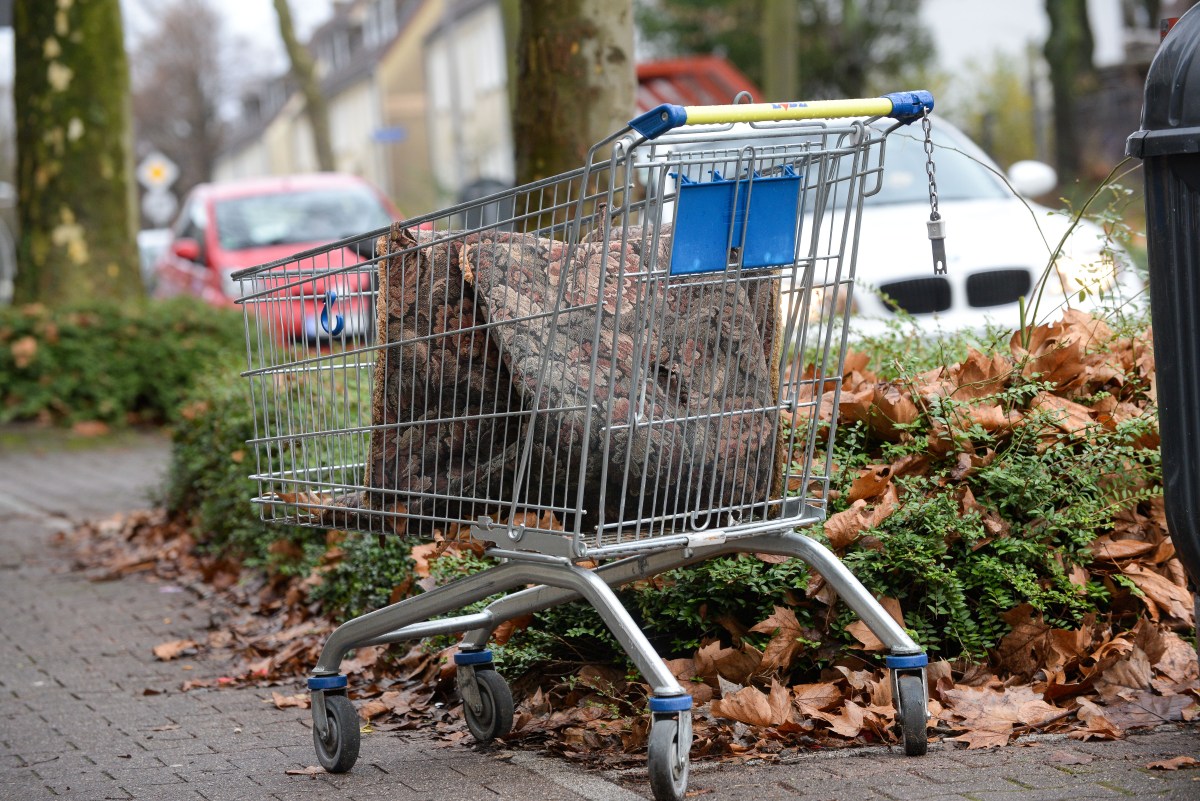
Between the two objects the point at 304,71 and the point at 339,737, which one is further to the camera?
the point at 304,71

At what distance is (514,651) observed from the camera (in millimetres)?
4164

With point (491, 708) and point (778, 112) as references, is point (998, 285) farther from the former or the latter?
point (778, 112)

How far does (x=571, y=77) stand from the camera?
633 centimetres

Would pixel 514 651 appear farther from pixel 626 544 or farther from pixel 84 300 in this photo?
pixel 84 300

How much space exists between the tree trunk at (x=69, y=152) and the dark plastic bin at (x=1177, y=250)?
10.7 metres

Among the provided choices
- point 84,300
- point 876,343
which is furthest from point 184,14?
point 876,343

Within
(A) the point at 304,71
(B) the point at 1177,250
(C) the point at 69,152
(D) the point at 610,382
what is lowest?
(D) the point at 610,382

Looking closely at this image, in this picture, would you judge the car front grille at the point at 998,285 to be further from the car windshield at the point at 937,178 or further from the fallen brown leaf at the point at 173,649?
the fallen brown leaf at the point at 173,649

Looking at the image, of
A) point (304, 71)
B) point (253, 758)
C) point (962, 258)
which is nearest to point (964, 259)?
point (962, 258)

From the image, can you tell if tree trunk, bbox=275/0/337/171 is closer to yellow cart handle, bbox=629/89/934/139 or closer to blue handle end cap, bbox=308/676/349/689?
blue handle end cap, bbox=308/676/349/689

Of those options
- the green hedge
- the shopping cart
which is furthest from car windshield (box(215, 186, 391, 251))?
the shopping cart

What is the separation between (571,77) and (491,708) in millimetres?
3279

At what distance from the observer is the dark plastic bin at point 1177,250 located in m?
2.82

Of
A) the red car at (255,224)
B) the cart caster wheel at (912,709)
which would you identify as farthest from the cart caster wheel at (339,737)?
the red car at (255,224)
